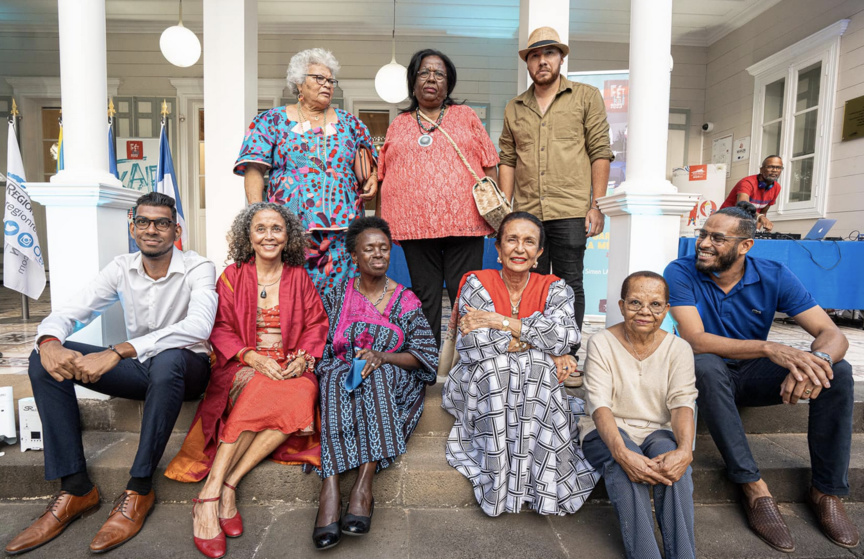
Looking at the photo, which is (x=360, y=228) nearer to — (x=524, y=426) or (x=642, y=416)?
(x=524, y=426)

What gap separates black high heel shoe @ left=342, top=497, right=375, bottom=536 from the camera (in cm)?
185

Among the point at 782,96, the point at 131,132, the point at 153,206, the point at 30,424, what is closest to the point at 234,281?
the point at 153,206

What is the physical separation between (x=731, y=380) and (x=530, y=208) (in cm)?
124

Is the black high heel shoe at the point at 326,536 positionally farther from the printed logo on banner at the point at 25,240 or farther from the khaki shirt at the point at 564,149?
the printed logo on banner at the point at 25,240

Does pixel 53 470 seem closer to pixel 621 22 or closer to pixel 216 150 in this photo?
pixel 216 150

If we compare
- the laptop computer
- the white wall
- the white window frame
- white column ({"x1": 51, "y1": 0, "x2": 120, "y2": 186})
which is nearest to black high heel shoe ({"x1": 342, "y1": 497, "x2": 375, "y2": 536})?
white column ({"x1": 51, "y1": 0, "x2": 120, "y2": 186})

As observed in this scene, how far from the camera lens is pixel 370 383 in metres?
2.12

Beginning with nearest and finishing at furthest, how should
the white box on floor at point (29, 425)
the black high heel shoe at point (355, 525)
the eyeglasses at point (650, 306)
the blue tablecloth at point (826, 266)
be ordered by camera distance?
1. the black high heel shoe at point (355, 525)
2. the eyeglasses at point (650, 306)
3. the white box on floor at point (29, 425)
4. the blue tablecloth at point (826, 266)

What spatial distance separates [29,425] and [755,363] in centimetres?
323

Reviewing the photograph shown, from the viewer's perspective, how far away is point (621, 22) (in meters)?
6.80

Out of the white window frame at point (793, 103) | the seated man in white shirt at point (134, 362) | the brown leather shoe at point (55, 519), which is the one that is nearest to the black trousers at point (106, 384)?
the seated man in white shirt at point (134, 362)

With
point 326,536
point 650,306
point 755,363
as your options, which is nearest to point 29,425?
point 326,536

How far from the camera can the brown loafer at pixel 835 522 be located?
1906 millimetres

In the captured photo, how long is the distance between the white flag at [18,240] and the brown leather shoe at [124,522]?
119 inches
